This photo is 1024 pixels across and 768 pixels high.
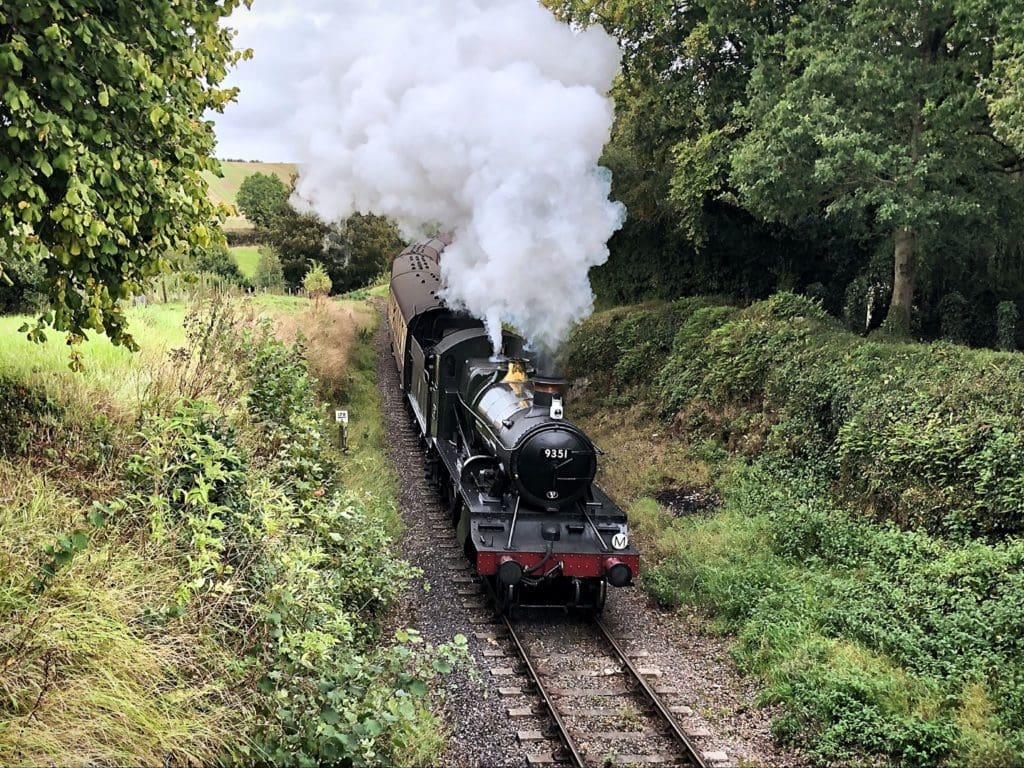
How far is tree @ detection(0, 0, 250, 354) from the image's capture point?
4.34 m

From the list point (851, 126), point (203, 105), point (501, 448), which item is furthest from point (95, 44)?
point (851, 126)

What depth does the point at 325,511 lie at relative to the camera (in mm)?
7867

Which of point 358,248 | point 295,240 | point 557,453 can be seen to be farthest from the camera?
point 358,248

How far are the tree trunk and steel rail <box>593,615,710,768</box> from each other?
30.3 feet

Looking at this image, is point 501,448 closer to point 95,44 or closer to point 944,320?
point 95,44

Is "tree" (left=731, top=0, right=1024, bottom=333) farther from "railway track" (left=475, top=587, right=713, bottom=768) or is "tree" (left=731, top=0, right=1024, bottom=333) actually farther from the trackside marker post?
the trackside marker post

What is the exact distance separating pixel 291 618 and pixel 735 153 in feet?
39.2

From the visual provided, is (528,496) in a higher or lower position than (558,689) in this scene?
higher

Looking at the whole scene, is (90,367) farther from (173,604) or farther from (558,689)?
(558,689)

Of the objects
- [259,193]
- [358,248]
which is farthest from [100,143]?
[259,193]

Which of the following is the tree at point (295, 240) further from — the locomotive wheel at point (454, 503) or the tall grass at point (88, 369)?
the tall grass at point (88, 369)

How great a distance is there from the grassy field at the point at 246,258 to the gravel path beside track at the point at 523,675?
31520mm

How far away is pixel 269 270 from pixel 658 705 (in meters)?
33.5

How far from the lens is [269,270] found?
120ft
